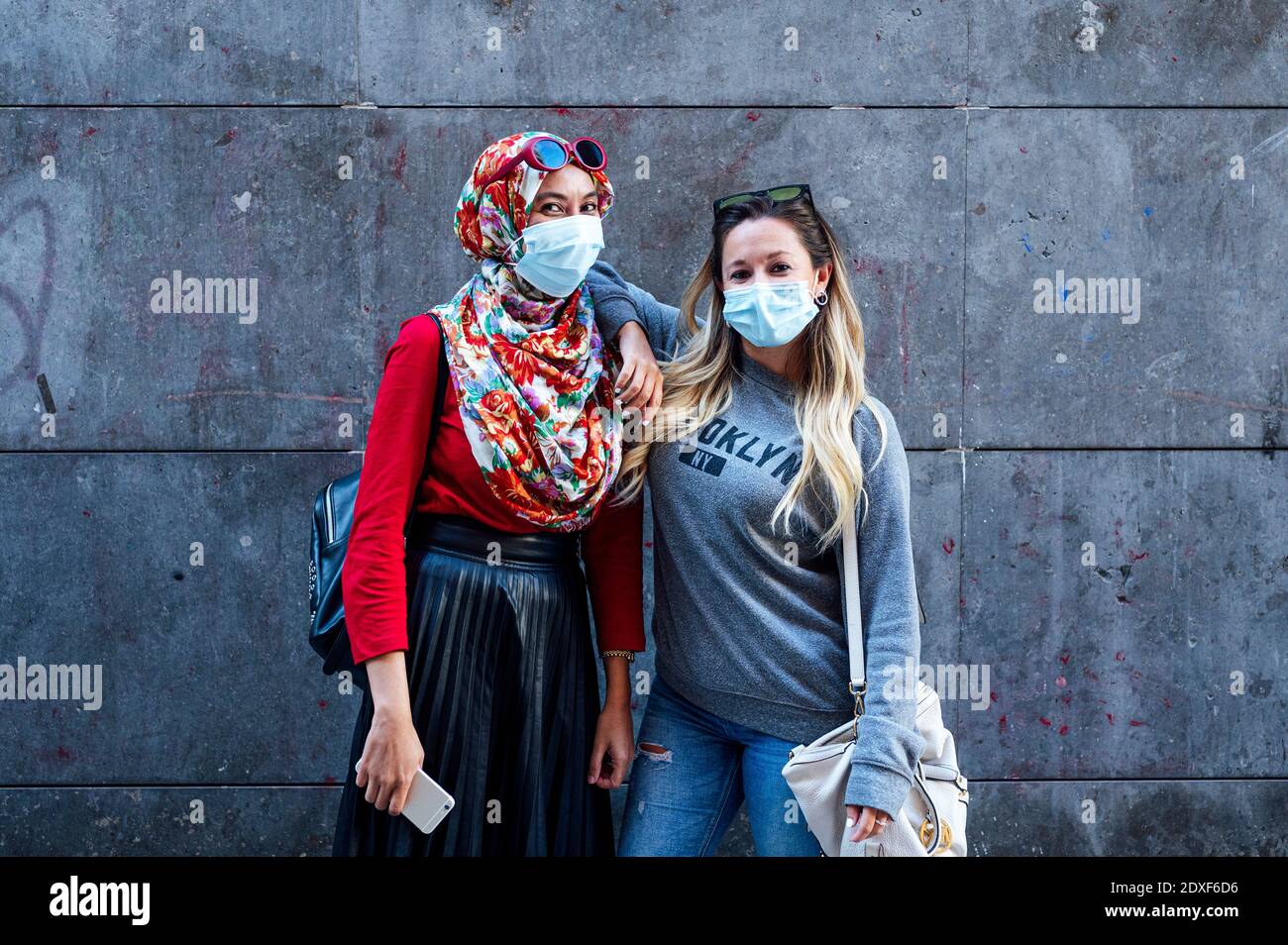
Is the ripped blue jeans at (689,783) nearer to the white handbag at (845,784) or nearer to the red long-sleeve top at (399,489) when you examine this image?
the white handbag at (845,784)

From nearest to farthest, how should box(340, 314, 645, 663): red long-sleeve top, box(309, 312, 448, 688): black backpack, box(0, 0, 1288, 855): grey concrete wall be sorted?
box(340, 314, 645, 663): red long-sleeve top < box(309, 312, 448, 688): black backpack < box(0, 0, 1288, 855): grey concrete wall

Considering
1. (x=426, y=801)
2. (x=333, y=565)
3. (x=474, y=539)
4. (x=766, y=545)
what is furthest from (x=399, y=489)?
(x=766, y=545)

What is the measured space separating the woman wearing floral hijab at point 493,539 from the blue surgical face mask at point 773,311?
13.3 inches

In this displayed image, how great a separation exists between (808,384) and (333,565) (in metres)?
1.11

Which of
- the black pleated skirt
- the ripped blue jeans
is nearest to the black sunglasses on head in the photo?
the black pleated skirt

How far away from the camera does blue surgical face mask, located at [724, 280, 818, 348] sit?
7.62 feet

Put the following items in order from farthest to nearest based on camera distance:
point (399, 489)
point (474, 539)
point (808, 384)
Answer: point (808, 384), point (474, 539), point (399, 489)

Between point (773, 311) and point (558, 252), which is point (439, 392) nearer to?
point (558, 252)

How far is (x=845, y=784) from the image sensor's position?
2156 mm

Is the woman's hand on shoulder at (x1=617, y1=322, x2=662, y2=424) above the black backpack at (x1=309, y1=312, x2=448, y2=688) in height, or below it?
above

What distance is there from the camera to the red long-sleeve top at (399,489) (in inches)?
83.7

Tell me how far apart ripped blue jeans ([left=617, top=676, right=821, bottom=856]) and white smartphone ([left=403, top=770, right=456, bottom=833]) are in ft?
1.37

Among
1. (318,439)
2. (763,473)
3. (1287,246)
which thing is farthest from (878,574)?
(1287,246)

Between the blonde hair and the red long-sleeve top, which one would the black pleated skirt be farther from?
the blonde hair
